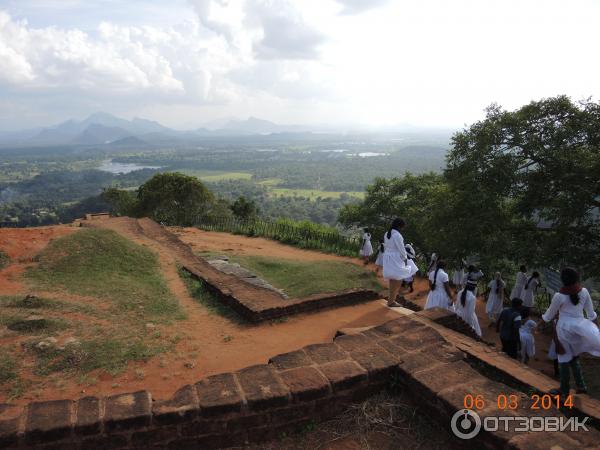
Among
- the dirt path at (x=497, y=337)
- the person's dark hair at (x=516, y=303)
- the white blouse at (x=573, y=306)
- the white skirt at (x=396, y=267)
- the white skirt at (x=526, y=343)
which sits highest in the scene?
the white blouse at (x=573, y=306)

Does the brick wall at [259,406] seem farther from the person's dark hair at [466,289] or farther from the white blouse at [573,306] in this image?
the person's dark hair at [466,289]

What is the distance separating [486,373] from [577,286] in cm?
126

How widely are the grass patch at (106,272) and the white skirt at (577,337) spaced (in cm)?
547

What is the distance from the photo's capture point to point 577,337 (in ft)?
13.0

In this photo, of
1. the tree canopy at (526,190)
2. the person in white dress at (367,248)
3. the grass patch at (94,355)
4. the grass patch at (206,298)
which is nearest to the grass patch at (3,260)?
the grass patch at (206,298)

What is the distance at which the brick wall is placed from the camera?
2.82 m

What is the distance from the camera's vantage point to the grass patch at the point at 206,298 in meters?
6.80

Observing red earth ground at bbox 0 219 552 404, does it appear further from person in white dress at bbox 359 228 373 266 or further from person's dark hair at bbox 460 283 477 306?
person in white dress at bbox 359 228 373 266

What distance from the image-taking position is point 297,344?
5664 mm

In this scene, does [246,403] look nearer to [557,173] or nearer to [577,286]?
[577,286]

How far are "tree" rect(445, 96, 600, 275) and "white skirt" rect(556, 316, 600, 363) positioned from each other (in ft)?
15.5

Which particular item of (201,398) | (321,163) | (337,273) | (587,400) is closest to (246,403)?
(201,398)

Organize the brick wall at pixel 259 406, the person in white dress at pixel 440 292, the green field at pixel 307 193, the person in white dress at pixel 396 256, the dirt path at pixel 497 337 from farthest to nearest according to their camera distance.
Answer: the green field at pixel 307 193
the dirt path at pixel 497 337
the person in white dress at pixel 440 292
the person in white dress at pixel 396 256
the brick wall at pixel 259 406

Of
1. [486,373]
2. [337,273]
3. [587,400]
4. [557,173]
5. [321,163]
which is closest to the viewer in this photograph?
[587,400]
